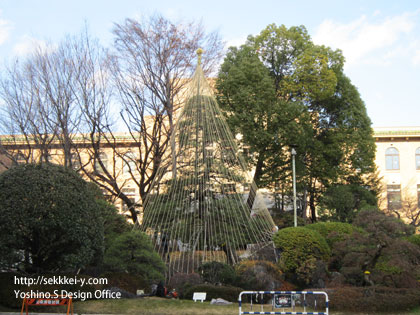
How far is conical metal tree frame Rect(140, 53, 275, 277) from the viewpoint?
54.2 feet

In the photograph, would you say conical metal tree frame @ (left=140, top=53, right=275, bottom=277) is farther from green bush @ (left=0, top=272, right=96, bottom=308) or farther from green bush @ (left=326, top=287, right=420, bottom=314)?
green bush @ (left=326, top=287, right=420, bottom=314)

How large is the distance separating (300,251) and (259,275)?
2.42 metres

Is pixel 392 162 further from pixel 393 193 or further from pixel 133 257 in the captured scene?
pixel 133 257

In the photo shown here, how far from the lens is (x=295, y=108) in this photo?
22.4 m

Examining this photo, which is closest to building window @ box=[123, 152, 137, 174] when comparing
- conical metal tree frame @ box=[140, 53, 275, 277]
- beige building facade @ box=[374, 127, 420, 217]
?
conical metal tree frame @ box=[140, 53, 275, 277]

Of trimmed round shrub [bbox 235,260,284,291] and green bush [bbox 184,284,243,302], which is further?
trimmed round shrub [bbox 235,260,284,291]

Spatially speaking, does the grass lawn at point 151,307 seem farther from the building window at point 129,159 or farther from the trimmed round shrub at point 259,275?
the building window at point 129,159

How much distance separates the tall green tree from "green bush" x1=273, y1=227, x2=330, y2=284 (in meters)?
6.74

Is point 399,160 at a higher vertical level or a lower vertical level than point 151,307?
higher

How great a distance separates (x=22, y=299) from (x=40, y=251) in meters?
1.38

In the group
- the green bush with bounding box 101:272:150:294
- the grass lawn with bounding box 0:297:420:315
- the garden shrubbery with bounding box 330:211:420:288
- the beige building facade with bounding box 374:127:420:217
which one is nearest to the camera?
the grass lawn with bounding box 0:297:420:315

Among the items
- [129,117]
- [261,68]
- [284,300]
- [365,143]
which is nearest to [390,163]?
[365,143]

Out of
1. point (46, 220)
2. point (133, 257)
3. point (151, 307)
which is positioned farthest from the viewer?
point (133, 257)

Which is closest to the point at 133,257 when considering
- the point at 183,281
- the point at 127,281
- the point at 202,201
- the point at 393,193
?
the point at 127,281
